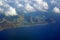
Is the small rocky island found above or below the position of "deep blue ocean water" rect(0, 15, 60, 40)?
above

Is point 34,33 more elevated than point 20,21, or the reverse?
point 20,21

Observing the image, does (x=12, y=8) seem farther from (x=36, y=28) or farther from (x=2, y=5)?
(x=36, y=28)

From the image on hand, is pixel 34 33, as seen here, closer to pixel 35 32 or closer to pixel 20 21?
pixel 35 32

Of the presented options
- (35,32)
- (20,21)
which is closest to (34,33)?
(35,32)

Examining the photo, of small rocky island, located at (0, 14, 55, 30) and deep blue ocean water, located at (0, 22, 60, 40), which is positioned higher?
small rocky island, located at (0, 14, 55, 30)

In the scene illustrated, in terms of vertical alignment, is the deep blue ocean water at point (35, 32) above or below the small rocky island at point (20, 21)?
below

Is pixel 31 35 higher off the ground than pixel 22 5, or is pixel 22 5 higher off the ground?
pixel 22 5

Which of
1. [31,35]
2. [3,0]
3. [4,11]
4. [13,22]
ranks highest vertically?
[3,0]

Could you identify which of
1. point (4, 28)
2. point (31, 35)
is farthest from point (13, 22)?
point (31, 35)
